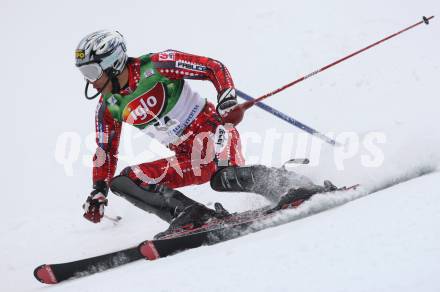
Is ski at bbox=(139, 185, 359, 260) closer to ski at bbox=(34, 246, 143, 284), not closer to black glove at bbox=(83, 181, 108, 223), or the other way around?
ski at bbox=(34, 246, 143, 284)

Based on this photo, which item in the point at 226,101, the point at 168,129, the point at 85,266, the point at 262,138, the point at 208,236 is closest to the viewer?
the point at 208,236

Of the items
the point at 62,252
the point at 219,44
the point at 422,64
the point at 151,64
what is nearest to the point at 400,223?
the point at 151,64

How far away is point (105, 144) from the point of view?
523 cm

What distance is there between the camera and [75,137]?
1042cm

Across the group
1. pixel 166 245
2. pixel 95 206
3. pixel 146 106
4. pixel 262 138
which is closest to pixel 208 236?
pixel 166 245

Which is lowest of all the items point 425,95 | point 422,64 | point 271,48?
point 425,95

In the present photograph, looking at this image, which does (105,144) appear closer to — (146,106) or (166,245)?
(146,106)

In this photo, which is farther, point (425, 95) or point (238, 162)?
point (425, 95)

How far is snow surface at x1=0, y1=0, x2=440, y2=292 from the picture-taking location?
2.93m

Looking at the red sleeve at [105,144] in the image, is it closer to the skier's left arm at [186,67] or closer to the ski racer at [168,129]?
the ski racer at [168,129]

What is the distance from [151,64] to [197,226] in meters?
1.45

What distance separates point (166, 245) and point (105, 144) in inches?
58.0

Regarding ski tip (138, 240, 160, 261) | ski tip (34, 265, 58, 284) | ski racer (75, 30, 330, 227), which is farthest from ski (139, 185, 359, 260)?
ski tip (34, 265, 58, 284)

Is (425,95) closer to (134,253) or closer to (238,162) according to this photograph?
(238,162)
